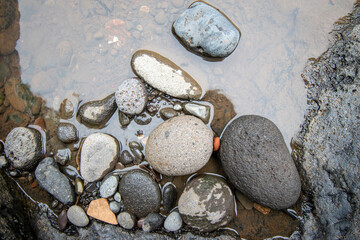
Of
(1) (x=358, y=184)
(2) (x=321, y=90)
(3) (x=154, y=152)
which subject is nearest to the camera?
(1) (x=358, y=184)

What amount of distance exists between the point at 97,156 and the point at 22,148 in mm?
952

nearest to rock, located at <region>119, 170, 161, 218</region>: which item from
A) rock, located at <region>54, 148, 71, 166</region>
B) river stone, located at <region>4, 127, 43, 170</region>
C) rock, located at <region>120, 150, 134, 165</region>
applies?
rock, located at <region>120, 150, 134, 165</region>

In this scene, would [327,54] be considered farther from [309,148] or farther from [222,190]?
[222,190]

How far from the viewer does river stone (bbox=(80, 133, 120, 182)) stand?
9.39 ft

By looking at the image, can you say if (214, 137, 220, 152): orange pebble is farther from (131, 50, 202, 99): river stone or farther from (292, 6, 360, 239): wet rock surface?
(292, 6, 360, 239): wet rock surface

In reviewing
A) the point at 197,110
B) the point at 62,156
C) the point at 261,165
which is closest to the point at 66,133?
the point at 62,156

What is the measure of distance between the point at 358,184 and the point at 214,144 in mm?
1522

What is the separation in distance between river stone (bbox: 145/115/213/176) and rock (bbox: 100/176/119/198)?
0.59m

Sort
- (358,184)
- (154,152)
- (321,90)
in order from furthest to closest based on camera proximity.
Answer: (321,90) < (154,152) < (358,184)

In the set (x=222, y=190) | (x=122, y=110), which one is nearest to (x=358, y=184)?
(x=222, y=190)

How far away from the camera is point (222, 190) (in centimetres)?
267

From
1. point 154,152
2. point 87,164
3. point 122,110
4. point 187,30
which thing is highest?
point 187,30

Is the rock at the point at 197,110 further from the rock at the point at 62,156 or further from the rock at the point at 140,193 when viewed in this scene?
the rock at the point at 62,156

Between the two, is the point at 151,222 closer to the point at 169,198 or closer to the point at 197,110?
the point at 169,198
